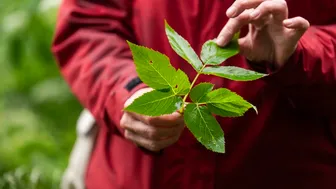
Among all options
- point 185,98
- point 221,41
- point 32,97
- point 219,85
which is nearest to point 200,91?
point 185,98

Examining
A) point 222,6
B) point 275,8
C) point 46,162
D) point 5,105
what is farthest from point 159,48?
point 5,105

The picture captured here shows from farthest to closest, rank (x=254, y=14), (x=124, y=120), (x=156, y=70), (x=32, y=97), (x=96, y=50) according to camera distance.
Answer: (x=32, y=97)
(x=96, y=50)
(x=124, y=120)
(x=254, y=14)
(x=156, y=70)

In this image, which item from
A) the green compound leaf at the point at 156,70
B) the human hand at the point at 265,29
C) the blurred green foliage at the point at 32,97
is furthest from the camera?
the blurred green foliage at the point at 32,97

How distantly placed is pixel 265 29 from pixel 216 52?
0.33ft

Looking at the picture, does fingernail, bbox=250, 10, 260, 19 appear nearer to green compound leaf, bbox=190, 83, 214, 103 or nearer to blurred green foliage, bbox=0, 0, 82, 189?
green compound leaf, bbox=190, 83, 214, 103

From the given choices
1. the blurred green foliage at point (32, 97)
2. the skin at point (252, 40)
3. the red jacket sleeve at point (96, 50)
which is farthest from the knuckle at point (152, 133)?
the blurred green foliage at point (32, 97)

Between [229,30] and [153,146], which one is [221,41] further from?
[153,146]

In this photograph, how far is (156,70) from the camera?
89 cm

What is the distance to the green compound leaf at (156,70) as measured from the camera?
89 centimetres

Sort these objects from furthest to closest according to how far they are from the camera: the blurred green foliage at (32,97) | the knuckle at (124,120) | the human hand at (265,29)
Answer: the blurred green foliage at (32,97), the knuckle at (124,120), the human hand at (265,29)

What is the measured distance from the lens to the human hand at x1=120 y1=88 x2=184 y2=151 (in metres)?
1.03

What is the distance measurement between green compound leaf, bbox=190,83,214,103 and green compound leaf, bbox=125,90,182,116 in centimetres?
3

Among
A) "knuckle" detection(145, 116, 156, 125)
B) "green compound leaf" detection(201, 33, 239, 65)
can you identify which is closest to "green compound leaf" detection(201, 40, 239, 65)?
"green compound leaf" detection(201, 33, 239, 65)

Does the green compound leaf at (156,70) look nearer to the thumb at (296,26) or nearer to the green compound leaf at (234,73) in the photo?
the green compound leaf at (234,73)
